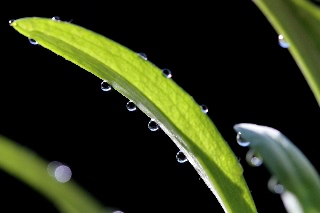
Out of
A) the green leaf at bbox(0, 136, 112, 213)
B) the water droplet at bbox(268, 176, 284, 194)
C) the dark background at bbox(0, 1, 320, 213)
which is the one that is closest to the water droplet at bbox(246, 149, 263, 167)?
the water droplet at bbox(268, 176, 284, 194)

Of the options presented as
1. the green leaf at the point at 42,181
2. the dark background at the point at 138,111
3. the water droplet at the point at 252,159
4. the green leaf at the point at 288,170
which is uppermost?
the dark background at the point at 138,111

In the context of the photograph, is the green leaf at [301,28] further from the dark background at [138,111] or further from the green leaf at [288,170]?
the dark background at [138,111]

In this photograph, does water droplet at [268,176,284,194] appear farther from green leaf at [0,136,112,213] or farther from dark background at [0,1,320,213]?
dark background at [0,1,320,213]

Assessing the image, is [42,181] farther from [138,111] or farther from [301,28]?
[138,111]

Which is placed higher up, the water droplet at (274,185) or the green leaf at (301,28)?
the green leaf at (301,28)

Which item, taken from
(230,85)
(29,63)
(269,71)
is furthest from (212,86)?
(29,63)

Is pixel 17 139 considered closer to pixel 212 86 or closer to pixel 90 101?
pixel 90 101

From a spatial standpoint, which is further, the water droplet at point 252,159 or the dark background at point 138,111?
the dark background at point 138,111

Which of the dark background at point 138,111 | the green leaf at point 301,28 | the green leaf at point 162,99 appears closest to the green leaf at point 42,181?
the green leaf at point 162,99
